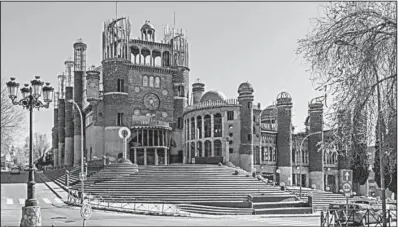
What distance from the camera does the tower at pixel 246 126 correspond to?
68688 mm

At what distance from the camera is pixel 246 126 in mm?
69438

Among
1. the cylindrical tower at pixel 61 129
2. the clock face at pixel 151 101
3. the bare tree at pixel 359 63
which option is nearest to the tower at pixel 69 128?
the cylindrical tower at pixel 61 129

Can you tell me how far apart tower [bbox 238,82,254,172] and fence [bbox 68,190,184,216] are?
25.4m

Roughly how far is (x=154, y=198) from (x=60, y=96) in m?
57.8

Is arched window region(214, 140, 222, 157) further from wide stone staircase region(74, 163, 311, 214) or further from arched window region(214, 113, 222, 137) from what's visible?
wide stone staircase region(74, 163, 311, 214)

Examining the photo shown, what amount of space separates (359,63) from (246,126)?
2293 inches

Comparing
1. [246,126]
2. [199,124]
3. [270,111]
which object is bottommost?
[246,126]

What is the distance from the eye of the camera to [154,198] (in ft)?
151

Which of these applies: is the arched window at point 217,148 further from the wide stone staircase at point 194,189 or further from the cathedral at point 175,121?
the wide stone staircase at point 194,189

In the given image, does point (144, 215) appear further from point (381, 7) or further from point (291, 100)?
point (291, 100)

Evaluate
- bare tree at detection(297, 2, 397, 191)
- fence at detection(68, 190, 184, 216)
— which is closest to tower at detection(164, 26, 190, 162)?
fence at detection(68, 190, 184, 216)

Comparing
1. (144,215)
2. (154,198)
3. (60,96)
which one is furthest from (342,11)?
(60,96)

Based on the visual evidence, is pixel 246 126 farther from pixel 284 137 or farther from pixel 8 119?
pixel 8 119

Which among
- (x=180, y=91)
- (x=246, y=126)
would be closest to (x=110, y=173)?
(x=246, y=126)
